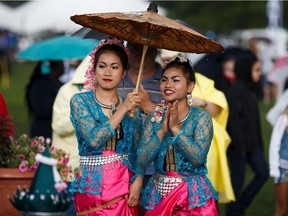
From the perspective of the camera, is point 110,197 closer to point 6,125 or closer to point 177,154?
point 177,154

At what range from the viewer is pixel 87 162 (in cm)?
655

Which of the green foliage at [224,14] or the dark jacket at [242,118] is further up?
the green foliage at [224,14]

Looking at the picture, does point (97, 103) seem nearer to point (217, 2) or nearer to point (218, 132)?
point (218, 132)

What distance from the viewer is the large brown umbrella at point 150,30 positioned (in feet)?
21.2

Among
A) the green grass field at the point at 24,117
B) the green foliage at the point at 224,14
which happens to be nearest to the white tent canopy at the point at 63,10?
the green grass field at the point at 24,117

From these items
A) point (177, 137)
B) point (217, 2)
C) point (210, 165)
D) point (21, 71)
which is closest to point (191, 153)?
point (177, 137)

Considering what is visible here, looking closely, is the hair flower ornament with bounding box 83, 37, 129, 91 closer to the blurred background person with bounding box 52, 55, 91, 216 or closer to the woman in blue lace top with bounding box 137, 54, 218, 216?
the woman in blue lace top with bounding box 137, 54, 218, 216

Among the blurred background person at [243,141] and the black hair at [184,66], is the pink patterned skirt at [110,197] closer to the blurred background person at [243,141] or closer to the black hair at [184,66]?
the black hair at [184,66]

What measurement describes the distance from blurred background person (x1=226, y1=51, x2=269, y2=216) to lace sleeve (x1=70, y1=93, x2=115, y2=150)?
426 cm

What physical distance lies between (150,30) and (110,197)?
47.1 inches

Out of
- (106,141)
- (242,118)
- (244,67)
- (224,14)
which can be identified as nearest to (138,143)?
(106,141)

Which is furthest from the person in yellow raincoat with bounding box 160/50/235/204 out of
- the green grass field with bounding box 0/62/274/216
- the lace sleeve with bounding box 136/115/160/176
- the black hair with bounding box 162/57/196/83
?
the lace sleeve with bounding box 136/115/160/176

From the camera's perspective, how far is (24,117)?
22.7 metres

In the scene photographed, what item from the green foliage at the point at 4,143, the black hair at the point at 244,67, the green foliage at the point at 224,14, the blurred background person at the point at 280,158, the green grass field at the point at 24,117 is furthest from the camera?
the green foliage at the point at 224,14
